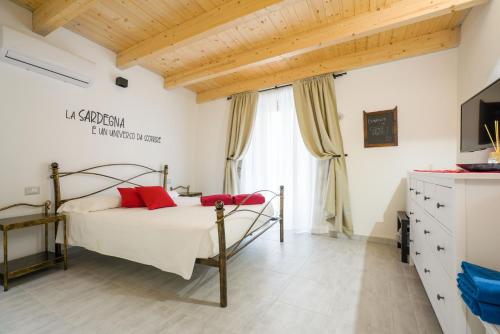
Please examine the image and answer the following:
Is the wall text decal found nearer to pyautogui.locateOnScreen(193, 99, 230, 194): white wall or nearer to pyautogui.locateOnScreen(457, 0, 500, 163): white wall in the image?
pyautogui.locateOnScreen(193, 99, 230, 194): white wall

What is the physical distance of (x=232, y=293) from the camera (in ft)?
6.40

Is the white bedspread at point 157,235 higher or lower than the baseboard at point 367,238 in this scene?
higher

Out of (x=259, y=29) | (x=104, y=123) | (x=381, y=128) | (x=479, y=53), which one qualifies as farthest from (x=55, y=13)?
(x=479, y=53)

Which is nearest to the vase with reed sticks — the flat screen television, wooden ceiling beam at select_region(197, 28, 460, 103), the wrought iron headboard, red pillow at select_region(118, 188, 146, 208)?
the flat screen television

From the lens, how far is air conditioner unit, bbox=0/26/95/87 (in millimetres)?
2190

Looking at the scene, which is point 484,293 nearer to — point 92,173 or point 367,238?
point 367,238

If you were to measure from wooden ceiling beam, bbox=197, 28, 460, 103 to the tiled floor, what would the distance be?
2744mm

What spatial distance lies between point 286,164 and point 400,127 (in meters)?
1.81

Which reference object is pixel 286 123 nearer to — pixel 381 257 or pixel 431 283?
pixel 381 257

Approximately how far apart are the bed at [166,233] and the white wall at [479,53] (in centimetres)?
253

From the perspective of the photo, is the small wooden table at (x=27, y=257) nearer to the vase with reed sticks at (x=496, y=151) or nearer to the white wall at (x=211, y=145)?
the white wall at (x=211, y=145)

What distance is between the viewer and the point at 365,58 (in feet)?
10.6

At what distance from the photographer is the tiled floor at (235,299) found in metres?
1.54

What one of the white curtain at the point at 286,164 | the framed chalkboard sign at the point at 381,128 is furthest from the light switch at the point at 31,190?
the framed chalkboard sign at the point at 381,128
